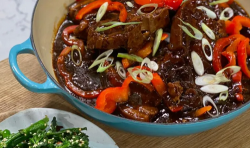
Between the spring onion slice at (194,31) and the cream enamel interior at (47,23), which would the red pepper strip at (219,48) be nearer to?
the spring onion slice at (194,31)

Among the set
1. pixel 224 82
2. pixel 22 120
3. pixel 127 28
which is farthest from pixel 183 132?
pixel 22 120

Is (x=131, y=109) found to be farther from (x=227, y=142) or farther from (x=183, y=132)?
Answer: (x=227, y=142)

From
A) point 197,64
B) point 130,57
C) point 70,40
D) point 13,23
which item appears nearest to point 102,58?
point 130,57

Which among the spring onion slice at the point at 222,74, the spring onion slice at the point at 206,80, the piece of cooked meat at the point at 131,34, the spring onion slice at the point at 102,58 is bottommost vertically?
the spring onion slice at the point at 206,80

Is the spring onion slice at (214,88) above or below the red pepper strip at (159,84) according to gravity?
below

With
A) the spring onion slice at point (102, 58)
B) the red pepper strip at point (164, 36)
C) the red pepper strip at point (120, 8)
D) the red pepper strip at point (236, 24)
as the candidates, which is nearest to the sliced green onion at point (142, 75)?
the spring onion slice at point (102, 58)

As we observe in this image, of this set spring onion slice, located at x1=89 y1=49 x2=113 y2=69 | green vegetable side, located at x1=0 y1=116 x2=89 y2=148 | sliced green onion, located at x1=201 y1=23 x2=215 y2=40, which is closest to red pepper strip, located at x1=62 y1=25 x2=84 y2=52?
spring onion slice, located at x1=89 y1=49 x2=113 y2=69

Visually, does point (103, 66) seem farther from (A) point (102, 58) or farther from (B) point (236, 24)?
(B) point (236, 24)
